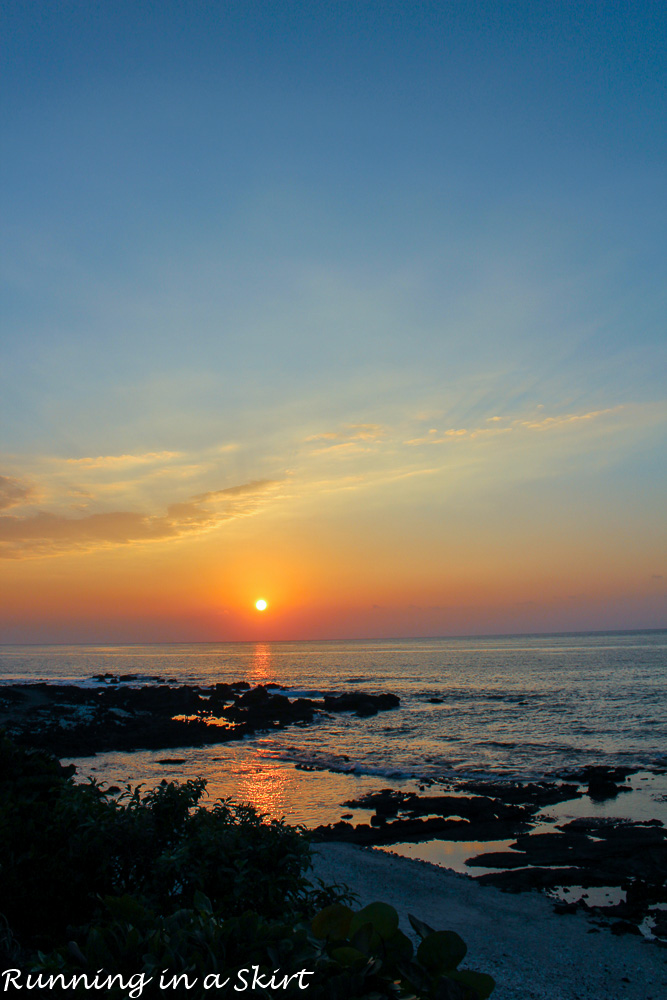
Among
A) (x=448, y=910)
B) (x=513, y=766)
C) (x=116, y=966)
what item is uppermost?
(x=116, y=966)

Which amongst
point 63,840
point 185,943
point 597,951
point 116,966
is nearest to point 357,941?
point 185,943

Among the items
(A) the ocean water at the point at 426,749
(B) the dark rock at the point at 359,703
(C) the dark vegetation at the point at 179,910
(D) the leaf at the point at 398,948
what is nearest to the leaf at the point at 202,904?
(C) the dark vegetation at the point at 179,910

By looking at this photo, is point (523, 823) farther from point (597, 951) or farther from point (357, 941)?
point (357, 941)

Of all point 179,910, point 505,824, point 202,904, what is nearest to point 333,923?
point 202,904

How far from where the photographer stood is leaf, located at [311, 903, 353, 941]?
11.4 feet

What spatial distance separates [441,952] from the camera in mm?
3236

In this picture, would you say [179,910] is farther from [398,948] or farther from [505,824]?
[505,824]

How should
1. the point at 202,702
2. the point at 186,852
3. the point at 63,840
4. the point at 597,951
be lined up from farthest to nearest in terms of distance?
the point at 202,702 → the point at 597,951 → the point at 63,840 → the point at 186,852

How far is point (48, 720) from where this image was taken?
42.4 meters

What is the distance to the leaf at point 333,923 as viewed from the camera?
11.4ft

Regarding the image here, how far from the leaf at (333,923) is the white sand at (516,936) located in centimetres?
1006

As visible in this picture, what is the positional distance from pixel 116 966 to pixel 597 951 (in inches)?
518

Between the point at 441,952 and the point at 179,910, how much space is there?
1906mm

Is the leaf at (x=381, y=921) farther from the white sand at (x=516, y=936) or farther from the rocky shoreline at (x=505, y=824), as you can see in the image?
the rocky shoreline at (x=505, y=824)
